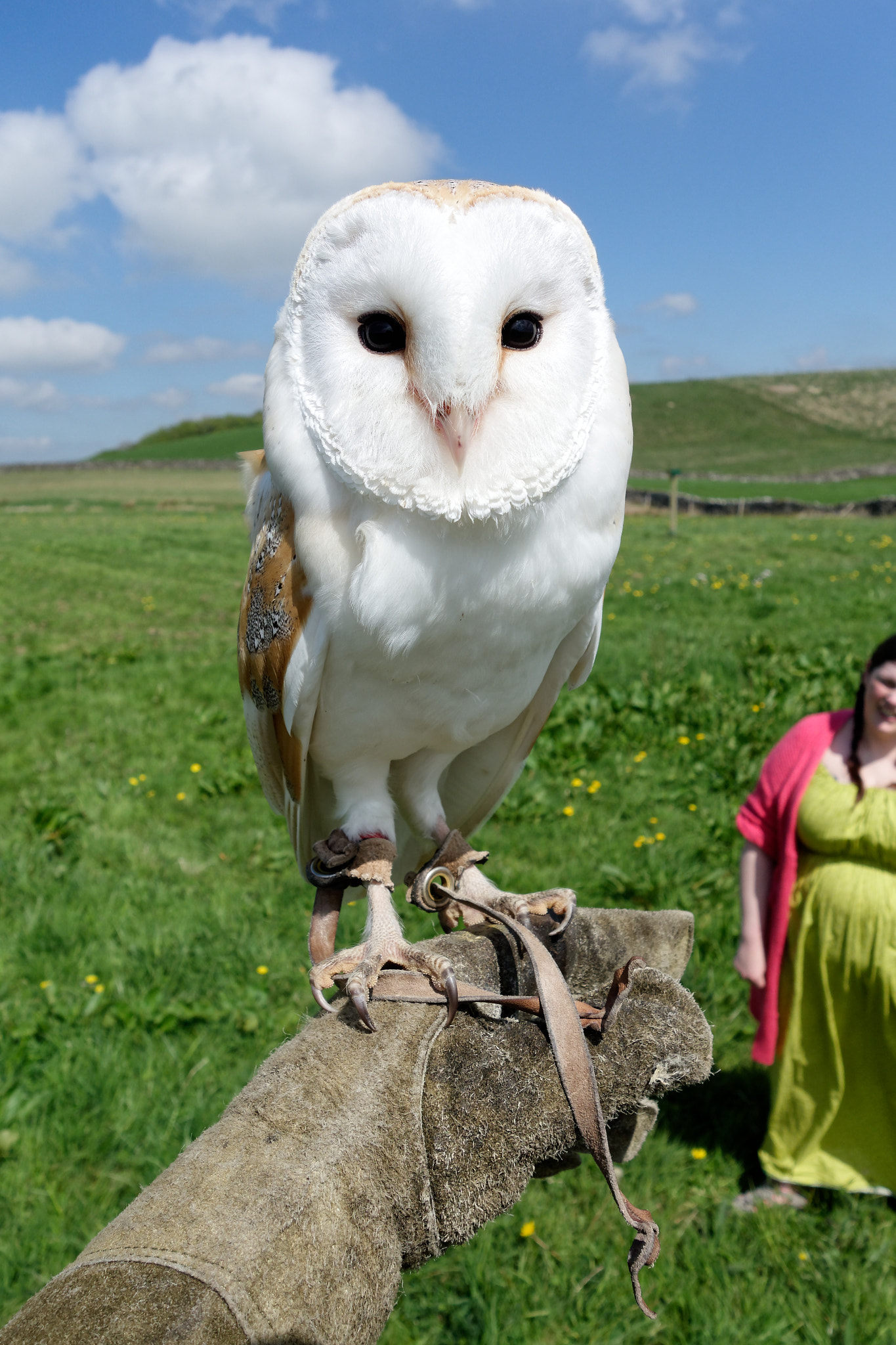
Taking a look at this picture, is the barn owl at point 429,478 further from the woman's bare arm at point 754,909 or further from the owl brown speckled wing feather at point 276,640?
the woman's bare arm at point 754,909

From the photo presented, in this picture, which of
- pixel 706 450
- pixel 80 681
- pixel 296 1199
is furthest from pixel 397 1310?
pixel 706 450

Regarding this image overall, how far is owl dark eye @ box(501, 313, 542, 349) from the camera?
123 centimetres

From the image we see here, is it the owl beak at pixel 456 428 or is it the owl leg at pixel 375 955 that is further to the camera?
the owl leg at pixel 375 955

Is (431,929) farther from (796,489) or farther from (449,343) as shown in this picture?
(796,489)

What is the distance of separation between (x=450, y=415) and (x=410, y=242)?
0.76 ft

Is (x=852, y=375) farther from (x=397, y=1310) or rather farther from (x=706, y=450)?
(x=397, y=1310)

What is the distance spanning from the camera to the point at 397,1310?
2.24 metres

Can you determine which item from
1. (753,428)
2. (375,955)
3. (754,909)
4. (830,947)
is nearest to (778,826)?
(754,909)

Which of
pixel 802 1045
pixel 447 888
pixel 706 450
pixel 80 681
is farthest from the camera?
pixel 706 450

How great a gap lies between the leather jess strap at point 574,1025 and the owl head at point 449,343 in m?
0.70

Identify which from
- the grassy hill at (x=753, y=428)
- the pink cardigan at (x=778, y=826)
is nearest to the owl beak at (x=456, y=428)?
the pink cardigan at (x=778, y=826)

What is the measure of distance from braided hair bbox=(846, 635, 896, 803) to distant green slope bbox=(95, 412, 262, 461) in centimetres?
4121

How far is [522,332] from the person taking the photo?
1240mm

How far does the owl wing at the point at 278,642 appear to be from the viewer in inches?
59.6
